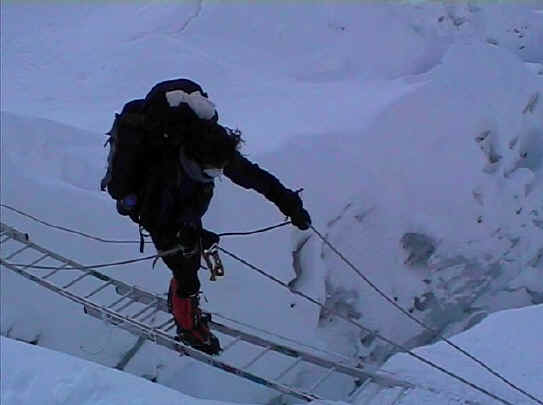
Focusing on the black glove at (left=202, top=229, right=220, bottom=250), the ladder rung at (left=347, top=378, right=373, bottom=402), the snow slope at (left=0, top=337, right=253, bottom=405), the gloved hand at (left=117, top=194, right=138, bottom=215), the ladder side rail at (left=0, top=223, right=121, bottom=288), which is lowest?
the snow slope at (left=0, top=337, right=253, bottom=405)

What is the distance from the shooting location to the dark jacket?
2590mm

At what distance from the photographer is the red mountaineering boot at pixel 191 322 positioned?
3.15 metres

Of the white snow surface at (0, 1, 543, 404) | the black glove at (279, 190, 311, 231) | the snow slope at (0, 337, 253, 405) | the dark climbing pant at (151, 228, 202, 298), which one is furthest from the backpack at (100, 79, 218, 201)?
the white snow surface at (0, 1, 543, 404)

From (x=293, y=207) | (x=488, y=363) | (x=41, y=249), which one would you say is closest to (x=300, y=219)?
(x=293, y=207)

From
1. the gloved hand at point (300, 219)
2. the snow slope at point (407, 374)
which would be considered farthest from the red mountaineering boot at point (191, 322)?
the gloved hand at point (300, 219)

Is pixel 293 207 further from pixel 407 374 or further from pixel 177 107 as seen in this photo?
pixel 407 374

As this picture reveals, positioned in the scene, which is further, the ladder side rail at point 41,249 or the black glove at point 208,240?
the ladder side rail at point 41,249

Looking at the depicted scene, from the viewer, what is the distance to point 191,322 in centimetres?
321

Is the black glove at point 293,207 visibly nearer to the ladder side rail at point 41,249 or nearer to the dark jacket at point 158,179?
the dark jacket at point 158,179

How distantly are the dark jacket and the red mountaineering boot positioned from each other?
0.43 m

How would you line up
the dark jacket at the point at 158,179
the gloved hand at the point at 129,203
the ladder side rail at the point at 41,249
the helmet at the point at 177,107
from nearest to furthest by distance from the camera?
the helmet at the point at 177,107 → the dark jacket at the point at 158,179 → the gloved hand at the point at 129,203 → the ladder side rail at the point at 41,249

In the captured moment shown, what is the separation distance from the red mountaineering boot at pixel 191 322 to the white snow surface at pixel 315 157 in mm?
933

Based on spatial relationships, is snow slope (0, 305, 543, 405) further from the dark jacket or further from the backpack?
the backpack

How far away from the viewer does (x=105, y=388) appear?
2.88m
